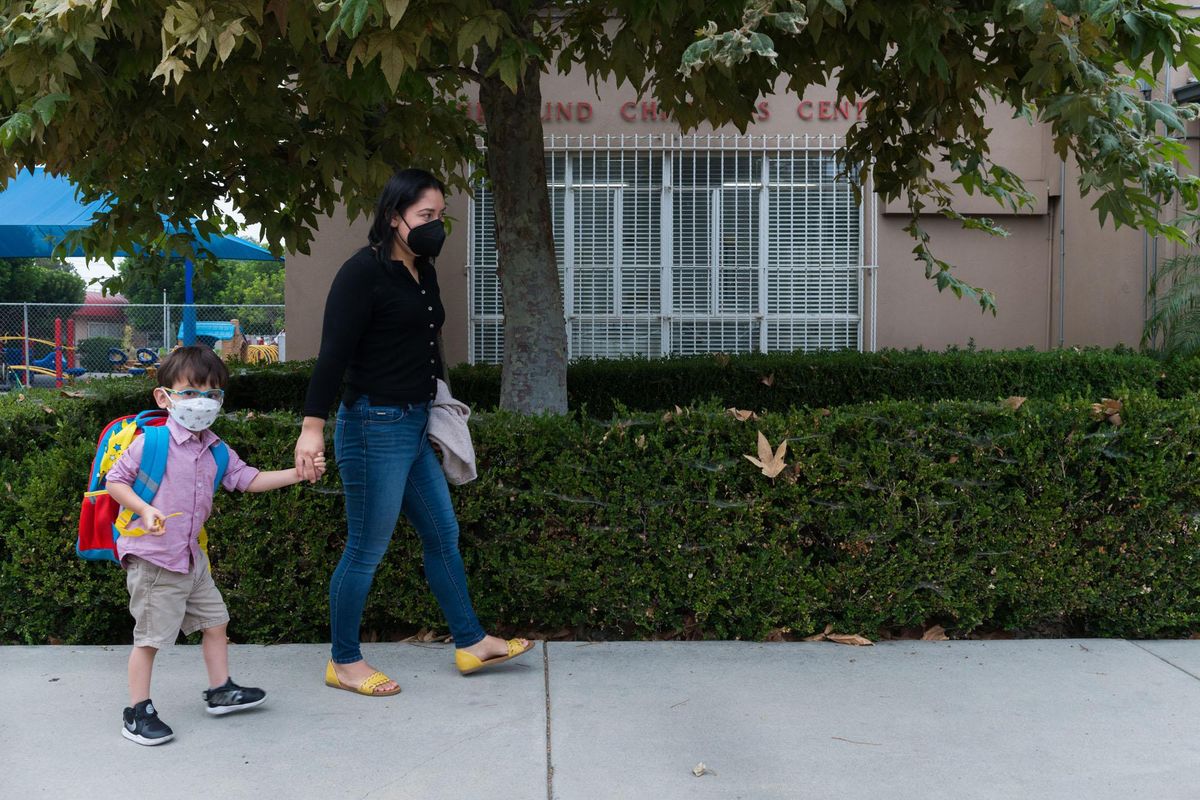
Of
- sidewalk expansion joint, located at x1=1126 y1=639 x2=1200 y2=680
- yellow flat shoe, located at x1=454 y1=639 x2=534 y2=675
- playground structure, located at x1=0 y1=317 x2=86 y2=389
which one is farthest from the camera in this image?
playground structure, located at x1=0 y1=317 x2=86 y2=389

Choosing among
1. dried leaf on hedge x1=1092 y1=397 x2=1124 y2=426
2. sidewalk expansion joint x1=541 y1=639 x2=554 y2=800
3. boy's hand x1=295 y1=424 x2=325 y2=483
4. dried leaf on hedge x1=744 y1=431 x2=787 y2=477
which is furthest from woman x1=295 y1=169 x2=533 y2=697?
dried leaf on hedge x1=1092 y1=397 x2=1124 y2=426

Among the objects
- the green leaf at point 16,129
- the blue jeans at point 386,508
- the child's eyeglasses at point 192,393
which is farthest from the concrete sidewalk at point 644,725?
the green leaf at point 16,129

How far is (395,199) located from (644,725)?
2.05 meters

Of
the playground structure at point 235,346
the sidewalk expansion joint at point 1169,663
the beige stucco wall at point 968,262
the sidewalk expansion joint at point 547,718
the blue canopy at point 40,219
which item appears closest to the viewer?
the sidewalk expansion joint at point 547,718

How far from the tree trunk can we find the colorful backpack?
90.7 inches

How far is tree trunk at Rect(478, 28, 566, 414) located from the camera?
18.8ft

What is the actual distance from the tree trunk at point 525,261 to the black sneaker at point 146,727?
98.3 inches

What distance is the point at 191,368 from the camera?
12.0 ft

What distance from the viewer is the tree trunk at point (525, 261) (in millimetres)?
5738

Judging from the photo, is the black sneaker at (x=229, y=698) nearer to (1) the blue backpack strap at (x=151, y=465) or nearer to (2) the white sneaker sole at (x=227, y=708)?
(2) the white sneaker sole at (x=227, y=708)

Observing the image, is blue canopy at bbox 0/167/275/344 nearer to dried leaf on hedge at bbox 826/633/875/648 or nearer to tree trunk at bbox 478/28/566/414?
tree trunk at bbox 478/28/566/414

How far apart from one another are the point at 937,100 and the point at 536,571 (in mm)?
2889

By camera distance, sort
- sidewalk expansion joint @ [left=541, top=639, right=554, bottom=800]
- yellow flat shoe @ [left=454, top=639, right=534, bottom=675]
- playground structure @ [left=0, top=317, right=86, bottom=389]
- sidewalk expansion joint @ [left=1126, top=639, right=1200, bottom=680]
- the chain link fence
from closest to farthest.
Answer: sidewalk expansion joint @ [left=541, top=639, right=554, bottom=800] → yellow flat shoe @ [left=454, top=639, right=534, bottom=675] → sidewalk expansion joint @ [left=1126, top=639, right=1200, bottom=680] → playground structure @ [left=0, top=317, right=86, bottom=389] → the chain link fence

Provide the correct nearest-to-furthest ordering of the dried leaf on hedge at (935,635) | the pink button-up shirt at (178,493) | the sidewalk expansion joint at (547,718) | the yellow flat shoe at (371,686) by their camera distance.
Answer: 1. the sidewalk expansion joint at (547,718)
2. the pink button-up shirt at (178,493)
3. the yellow flat shoe at (371,686)
4. the dried leaf on hedge at (935,635)
